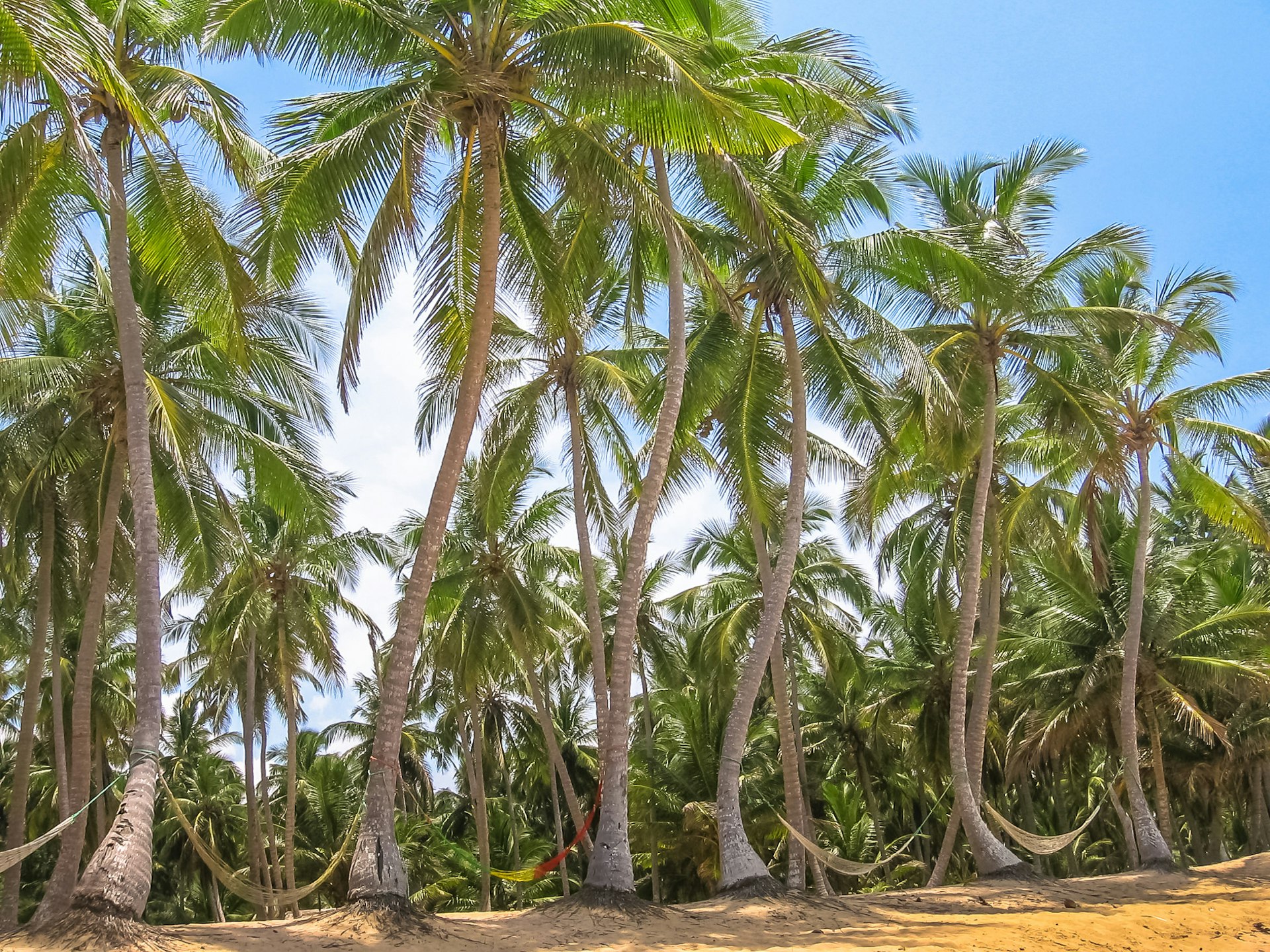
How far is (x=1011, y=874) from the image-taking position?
44.2 ft

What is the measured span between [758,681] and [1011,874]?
178 inches

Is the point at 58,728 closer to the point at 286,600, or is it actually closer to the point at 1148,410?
the point at 286,600

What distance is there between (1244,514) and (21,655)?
1037 inches

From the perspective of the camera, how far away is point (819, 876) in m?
17.6

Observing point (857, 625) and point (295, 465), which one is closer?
point (295, 465)

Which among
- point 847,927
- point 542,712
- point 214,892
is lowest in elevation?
point 214,892

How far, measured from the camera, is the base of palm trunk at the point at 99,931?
7.32m

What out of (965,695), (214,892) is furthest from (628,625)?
(214,892)

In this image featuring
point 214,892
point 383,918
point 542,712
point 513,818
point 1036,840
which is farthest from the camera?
point 513,818

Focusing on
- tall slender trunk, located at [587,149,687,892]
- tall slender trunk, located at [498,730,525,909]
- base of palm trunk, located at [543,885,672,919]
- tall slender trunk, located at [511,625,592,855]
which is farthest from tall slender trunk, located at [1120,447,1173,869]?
tall slender trunk, located at [498,730,525,909]

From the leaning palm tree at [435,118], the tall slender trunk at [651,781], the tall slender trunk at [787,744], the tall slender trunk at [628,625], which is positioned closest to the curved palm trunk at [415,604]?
the leaning palm tree at [435,118]

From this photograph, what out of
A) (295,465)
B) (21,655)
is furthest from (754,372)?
(21,655)

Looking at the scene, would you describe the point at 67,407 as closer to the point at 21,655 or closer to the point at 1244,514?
the point at 21,655

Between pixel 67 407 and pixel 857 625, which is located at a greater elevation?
pixel 67 407
